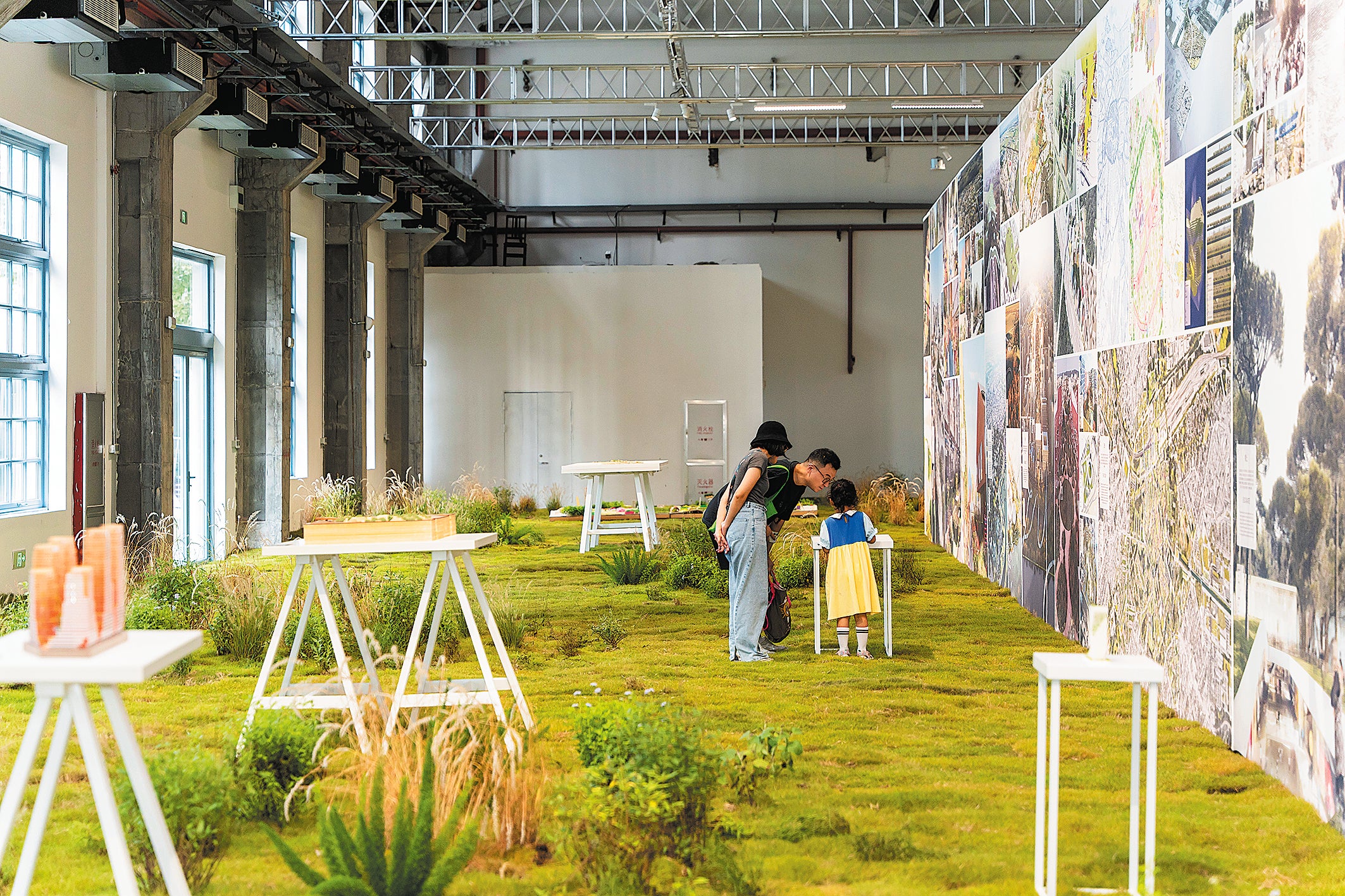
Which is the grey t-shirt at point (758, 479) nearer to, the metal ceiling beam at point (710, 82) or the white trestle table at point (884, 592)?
the white trestle table at point (884, 592)

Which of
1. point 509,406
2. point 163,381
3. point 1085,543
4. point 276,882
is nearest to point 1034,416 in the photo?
point 1085,543

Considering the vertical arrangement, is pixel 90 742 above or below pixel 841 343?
below

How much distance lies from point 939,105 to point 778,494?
958 cm

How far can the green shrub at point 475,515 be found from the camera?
45.3 ft

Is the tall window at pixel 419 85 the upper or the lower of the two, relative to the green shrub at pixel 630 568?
upper

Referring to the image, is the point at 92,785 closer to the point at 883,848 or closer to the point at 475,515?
the point at 883,848

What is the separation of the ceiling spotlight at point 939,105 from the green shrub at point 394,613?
10.2 m

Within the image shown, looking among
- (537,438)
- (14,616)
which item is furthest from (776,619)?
(537,438)

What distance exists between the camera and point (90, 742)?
109 inches

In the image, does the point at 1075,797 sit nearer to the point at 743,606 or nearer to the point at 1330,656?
the point at 1330,656

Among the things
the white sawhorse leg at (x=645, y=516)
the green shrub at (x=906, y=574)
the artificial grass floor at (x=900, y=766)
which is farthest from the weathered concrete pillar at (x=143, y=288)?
the green shrub at (x=906, y=574)

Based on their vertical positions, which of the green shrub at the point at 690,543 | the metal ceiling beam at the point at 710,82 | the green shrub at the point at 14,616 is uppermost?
the metal ceiling beam at the point at 710,82

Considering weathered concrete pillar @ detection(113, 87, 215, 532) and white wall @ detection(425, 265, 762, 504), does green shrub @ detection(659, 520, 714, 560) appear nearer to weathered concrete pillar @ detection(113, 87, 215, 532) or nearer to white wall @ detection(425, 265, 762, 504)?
weathered concrete pillar @ detection(113, 87, 215, 532)

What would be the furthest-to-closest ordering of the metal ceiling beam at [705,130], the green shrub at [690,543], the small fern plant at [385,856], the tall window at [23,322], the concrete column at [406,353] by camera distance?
1. the metal ceiling beam at [705,130]
2. the concrete column at [406,353]
3. the green shrub at [690,543]
4. the tall window at [23,322]
5. the small fern plant at [385,856]
